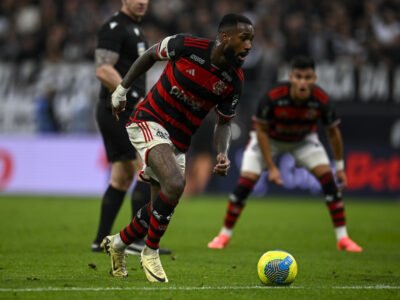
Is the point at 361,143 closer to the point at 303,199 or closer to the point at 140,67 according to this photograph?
the point at 303,199

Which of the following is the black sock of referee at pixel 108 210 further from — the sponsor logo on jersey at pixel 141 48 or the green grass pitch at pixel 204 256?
the sponsor logo on jersey at pixel 141 48

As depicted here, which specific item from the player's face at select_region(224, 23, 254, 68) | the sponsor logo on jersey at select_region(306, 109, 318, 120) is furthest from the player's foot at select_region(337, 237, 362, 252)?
the player's face at select_region(224, 23, 254, 68)

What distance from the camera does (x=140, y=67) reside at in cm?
768

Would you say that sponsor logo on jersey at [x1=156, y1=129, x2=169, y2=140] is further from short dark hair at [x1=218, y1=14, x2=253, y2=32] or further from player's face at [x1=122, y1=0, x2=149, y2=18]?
player's face at [x1=122, y1=0, x2=149, y2=18]

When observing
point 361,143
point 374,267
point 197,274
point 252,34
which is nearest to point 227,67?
point 252,34

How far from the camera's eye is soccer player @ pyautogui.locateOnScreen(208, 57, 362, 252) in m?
11.1

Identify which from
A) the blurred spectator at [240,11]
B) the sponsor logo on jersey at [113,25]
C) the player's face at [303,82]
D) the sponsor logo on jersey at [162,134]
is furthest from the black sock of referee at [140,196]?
the blurred spectator at [240,11]

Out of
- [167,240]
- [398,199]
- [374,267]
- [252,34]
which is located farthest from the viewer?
[398,199]

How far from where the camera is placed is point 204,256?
32.3ft

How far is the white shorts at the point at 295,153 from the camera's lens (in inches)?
449

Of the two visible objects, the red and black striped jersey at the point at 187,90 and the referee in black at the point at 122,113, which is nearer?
the red and black striped jersey at the point at 187,90

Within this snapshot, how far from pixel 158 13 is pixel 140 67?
1563cm

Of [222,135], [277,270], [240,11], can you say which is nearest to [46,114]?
[240,11]

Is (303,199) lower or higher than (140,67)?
lower
